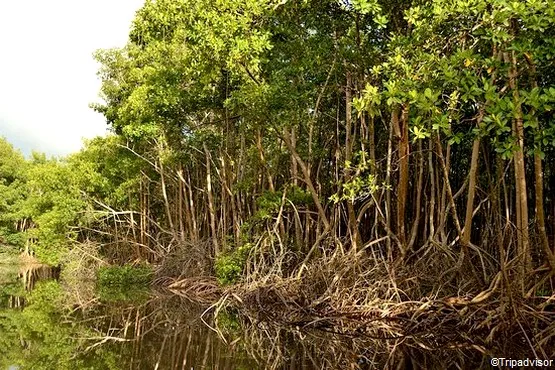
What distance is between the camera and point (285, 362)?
237 inches

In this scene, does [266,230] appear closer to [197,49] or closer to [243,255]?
[243,255]

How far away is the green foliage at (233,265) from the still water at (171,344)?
36.3 inches

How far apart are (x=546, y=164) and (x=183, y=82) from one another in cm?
766

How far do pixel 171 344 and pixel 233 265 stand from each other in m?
4.66

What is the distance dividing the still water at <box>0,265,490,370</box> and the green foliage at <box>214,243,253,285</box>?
922 mm

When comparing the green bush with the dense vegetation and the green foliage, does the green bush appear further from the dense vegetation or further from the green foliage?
the green foliage

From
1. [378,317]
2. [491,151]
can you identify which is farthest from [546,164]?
[378,317]

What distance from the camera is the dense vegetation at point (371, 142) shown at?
17.7ft

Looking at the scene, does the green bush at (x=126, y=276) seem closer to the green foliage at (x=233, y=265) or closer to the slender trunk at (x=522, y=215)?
the green foliage at (x=233, y=265)

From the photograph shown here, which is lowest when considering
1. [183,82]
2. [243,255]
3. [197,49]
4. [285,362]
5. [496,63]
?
[285,362]

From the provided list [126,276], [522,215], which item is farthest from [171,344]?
[126,276]

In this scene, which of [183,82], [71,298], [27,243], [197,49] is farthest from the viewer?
[27,243]

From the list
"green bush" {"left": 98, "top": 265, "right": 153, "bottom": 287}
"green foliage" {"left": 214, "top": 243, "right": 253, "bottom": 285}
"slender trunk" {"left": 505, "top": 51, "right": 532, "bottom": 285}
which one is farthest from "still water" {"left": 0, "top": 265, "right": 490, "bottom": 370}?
"green bush" {"left": 98, "top": 265, "right": 153, "bottom": 287}

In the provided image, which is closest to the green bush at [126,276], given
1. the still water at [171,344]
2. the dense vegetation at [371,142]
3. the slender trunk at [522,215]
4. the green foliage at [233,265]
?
the dense vegetation at [371,142]
